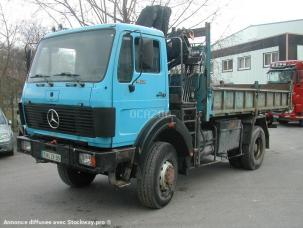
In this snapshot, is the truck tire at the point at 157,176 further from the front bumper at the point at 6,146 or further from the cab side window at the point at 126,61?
the front bumper at the point at 6,146

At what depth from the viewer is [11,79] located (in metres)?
17.6

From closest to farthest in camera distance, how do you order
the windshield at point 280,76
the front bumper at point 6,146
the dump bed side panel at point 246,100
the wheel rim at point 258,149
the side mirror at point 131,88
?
1. the side mirror at point 131,88
2. the dump bed side panel at point 246,100
3. the wheel rim at point 258,149
4. the front bumper at point 6,146
5. the windshield at point 280,76

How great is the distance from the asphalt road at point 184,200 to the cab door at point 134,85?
4.14ft

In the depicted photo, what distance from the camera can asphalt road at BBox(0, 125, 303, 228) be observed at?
5.98 metres

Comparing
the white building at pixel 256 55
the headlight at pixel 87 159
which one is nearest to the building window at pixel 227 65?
the white building at pixel 256 55

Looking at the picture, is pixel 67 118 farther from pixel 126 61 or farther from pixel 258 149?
pixel 258 149

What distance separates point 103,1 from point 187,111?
32.6ft

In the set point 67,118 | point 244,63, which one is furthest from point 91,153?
point 244,63

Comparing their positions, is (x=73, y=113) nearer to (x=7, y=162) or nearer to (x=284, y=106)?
(x=7, y=162)

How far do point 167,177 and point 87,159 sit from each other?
4.70 ft

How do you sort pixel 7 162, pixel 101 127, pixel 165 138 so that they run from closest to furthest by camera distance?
pixel 101 127 < pixel 165 138 < pixel 7 162

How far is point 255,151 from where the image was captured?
964 centimetres

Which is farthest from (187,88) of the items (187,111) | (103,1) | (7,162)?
(103,1)

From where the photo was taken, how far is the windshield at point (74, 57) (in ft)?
19.0
